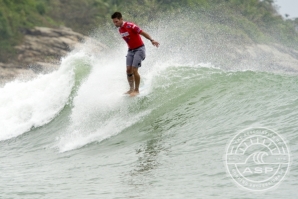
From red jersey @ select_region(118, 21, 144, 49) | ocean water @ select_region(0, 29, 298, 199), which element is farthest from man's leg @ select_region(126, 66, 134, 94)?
red jersey @ select_region(118, 21, 144, 49)

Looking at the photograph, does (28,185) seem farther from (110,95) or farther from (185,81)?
(185,81)

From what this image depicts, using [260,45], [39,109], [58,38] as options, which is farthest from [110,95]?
[260,45]

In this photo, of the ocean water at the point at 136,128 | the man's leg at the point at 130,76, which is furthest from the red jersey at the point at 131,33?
the ocean water at the point at 136,128

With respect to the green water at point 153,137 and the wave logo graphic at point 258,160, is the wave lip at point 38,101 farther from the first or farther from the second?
the wave logo graphic at point 258,160

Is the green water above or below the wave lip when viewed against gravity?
below

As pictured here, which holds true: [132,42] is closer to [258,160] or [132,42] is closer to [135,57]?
[135,57]

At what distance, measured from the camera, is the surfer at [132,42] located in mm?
10922

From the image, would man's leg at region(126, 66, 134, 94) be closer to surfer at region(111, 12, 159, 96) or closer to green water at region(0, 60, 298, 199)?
surfer at region(111, 12, 159, 96)

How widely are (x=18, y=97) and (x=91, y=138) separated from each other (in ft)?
21.0

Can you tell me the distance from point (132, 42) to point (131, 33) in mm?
209

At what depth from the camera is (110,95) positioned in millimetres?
12195

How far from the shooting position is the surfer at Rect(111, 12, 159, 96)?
10922 mm

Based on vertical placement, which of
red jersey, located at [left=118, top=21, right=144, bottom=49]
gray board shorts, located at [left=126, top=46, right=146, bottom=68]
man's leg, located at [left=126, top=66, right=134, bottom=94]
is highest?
red jersey, located at [left=118, top=21, right=144, bottom=49]

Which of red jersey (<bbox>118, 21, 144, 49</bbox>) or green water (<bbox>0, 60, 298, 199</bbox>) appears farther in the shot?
red jersey (<bbox>118, 21, 144, 49</bbox>)
